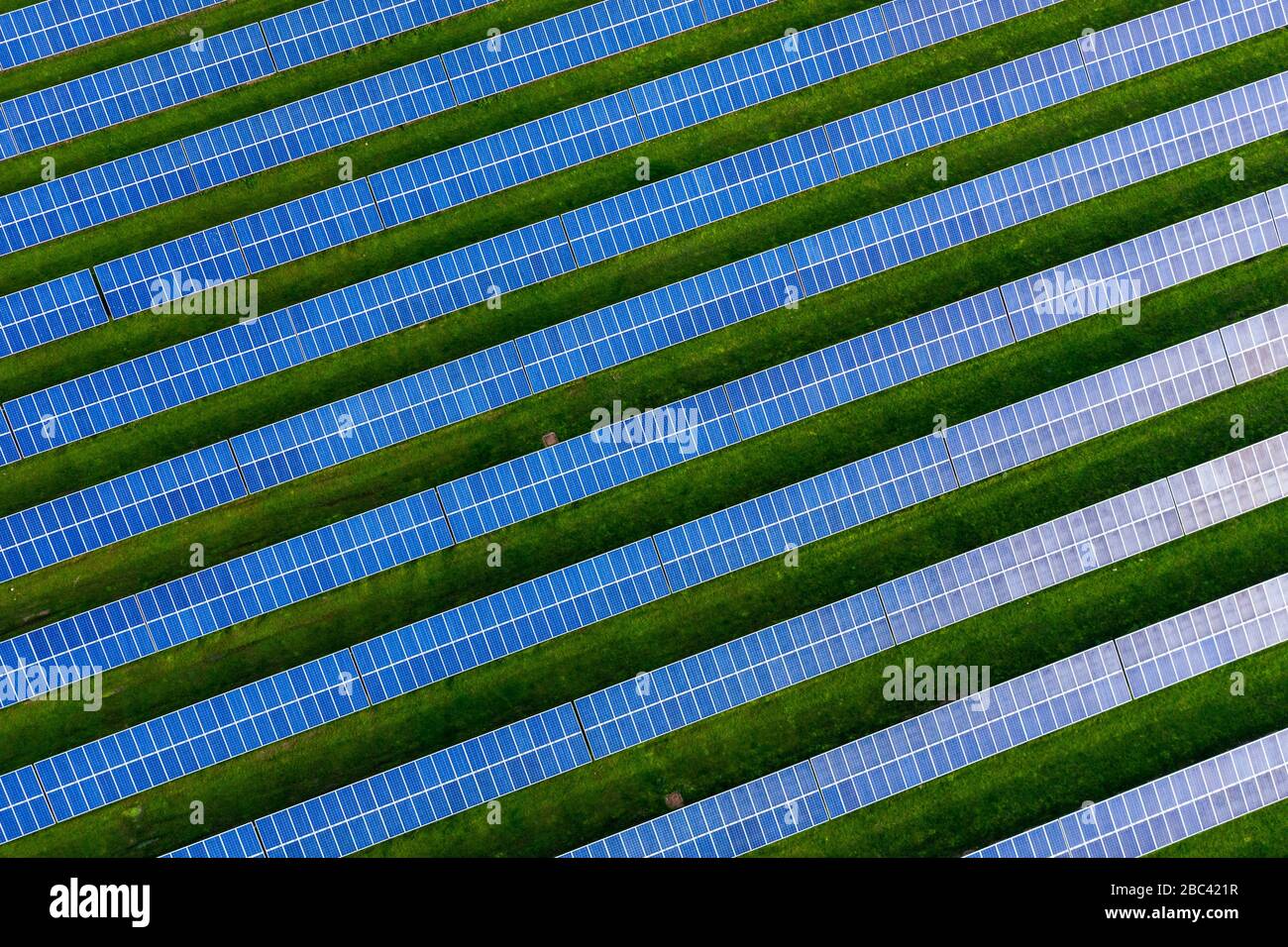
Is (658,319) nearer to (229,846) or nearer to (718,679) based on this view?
(718,679)

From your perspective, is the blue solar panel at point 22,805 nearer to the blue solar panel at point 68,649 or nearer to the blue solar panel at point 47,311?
the blue solar panel at point 68,649

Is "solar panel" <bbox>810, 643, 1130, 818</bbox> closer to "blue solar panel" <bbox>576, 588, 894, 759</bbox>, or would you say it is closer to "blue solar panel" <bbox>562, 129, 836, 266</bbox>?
"blue solar panel" <bbox>576, 588, 894, 759</bbox>

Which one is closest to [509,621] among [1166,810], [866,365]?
[866,365]

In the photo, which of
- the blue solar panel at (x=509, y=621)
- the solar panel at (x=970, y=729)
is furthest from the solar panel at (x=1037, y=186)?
the solar panel at (x=970, y=729)

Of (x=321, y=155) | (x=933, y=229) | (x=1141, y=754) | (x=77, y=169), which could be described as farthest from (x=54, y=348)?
(x=1141, y=754)

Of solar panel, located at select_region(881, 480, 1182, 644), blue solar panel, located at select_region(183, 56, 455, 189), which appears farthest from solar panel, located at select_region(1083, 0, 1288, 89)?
blue solar panel, located at select_region(183, 56, 455, 189)
